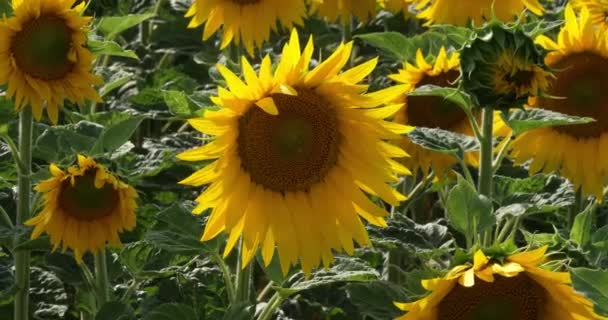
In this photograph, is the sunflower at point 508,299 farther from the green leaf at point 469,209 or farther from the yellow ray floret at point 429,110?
the yellow ray floret at point 429,110

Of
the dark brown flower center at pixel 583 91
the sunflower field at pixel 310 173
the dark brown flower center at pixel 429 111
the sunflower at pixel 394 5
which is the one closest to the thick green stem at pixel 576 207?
the sunflower field at pixel 310 173

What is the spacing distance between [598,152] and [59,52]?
3.15 ft

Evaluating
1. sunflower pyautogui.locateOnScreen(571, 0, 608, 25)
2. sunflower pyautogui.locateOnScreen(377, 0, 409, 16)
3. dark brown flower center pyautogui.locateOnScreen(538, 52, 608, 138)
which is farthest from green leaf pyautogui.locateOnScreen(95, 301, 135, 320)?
sunflower pyautogui.locateOnScreen(377, 0, 409, 16)

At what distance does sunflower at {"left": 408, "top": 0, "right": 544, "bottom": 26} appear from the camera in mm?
2818

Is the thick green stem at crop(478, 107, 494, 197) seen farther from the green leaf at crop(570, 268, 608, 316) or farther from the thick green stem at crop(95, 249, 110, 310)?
the thick green stem at crop(95, 249, 110, 310)

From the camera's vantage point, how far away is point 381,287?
6.78ft

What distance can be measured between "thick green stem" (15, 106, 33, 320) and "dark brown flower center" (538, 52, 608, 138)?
0.87 m

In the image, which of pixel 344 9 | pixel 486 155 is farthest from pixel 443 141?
pixel 344 9

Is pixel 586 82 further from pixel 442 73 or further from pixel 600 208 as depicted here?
pixel 600 208

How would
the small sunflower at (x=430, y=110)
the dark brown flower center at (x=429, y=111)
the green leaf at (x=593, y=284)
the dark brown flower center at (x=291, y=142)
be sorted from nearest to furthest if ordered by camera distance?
the green leaf at (x=593, y=284) < the dark brown flower center at (x=291, y=142) < the small sunflower at (x=430, y=110) < the dark brown flower center at (x=429, y=111)

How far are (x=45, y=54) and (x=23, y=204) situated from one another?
26 cm

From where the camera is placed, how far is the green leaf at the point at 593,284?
5.59 feet

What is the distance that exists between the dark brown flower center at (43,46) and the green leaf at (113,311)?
0.44 metres

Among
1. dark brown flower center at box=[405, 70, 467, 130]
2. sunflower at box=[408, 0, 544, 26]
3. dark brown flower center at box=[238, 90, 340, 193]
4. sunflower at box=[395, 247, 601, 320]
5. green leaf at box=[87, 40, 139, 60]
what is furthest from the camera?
sunflower at box=[408, 0, 544, 26]
